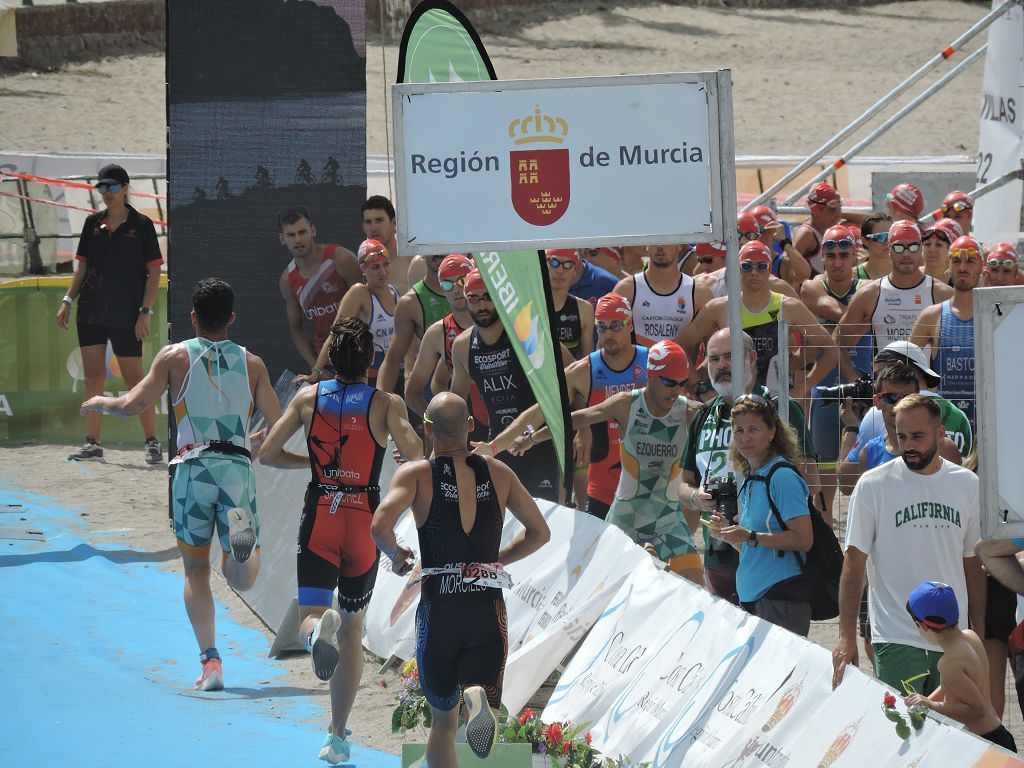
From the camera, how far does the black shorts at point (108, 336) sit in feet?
42.6

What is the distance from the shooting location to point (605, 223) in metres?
6.30

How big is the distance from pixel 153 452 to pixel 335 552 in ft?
21.9

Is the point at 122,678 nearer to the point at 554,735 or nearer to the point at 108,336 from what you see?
the point at 554,735

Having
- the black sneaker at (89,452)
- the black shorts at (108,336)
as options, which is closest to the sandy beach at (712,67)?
the black shorts at (108,336)

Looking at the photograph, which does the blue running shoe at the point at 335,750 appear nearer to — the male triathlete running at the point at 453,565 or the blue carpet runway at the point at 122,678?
the blue carpet runway at the point at 122,678

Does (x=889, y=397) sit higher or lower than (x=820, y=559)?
higher

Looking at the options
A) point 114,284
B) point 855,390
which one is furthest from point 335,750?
point 114,284

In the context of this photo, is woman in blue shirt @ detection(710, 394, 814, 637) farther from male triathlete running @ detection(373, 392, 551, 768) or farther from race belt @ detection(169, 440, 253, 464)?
race belt @ detection(169, 440, 253, 464)

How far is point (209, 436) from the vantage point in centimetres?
745

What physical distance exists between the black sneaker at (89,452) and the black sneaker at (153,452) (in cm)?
48

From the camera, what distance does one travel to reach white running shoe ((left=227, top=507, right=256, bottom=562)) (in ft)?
24.0

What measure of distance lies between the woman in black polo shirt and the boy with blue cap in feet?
29.9

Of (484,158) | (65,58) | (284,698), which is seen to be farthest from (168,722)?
(65,58)

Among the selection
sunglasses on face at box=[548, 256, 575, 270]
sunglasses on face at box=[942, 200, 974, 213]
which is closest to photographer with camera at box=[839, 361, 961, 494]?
sunglasses on face at box=[548, 256, 575, 270]
